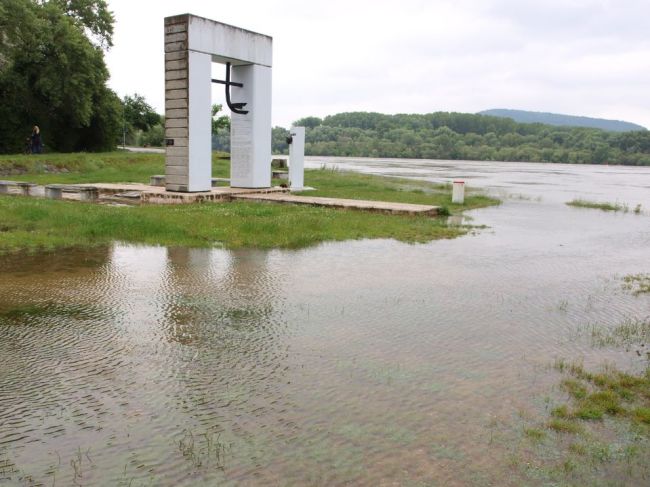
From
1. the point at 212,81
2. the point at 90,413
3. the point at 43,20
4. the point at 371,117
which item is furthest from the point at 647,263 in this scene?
the point at 371,117

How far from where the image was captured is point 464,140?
113438 millimetres

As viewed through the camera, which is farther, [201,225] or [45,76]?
[45,76]

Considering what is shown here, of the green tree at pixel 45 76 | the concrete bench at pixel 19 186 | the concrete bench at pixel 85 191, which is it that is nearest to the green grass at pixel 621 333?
the concrete bench at pixel 85 191

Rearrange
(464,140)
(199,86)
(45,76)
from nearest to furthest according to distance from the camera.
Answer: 1. (199,86)
2. (45,76)
3. (464,140)

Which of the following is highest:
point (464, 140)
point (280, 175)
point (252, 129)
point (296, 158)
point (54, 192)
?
point (464, 140)

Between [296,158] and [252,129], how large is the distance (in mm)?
3040

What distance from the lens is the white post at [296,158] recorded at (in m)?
21.7

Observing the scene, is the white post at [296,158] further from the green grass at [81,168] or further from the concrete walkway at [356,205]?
the green grass at [81,168]

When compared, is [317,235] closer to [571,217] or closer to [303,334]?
[303,334]

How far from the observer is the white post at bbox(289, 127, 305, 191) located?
21.7 meters

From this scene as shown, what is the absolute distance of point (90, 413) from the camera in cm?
404

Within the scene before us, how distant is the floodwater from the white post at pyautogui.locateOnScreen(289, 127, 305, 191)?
12211mm

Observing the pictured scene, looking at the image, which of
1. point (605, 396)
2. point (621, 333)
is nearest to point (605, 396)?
point (605, 396)

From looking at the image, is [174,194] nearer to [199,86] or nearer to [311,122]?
[199,86]
